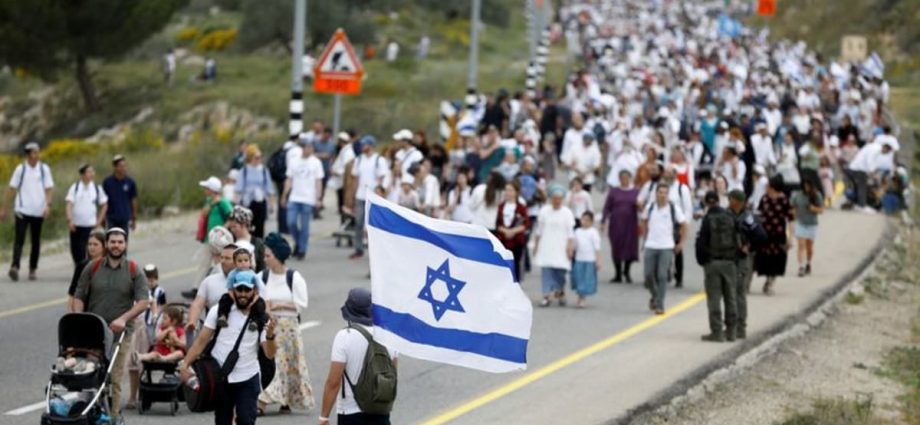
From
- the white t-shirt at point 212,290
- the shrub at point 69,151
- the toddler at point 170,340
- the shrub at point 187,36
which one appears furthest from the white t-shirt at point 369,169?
the shrub at point 187,36

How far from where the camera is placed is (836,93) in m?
48.1

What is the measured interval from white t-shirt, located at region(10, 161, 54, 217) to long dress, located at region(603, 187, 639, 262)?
691cm

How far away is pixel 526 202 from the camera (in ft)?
83.0

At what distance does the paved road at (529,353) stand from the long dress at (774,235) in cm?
42

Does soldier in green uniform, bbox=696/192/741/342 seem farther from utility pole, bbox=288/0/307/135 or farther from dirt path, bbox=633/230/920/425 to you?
utility pole, bbox=288/0/307/135

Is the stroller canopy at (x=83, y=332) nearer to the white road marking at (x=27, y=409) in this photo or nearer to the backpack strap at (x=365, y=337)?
the white road marking at (x=27, y=409)

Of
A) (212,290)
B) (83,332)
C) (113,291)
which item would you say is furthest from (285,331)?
(83,332)

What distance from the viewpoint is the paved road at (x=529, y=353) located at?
16.3m

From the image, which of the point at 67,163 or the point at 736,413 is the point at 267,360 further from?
the point at 67,163

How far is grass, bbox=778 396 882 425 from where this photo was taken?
57.3ft

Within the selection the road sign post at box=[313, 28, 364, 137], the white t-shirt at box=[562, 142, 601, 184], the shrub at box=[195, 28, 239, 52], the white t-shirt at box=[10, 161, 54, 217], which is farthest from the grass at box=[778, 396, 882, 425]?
the shrub at box=[195, 28, 239, 52]

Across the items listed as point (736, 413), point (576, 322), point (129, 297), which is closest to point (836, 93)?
point (576, 322)

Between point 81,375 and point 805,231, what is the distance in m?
15.5

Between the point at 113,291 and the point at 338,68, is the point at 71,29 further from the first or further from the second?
the point at 113,291
